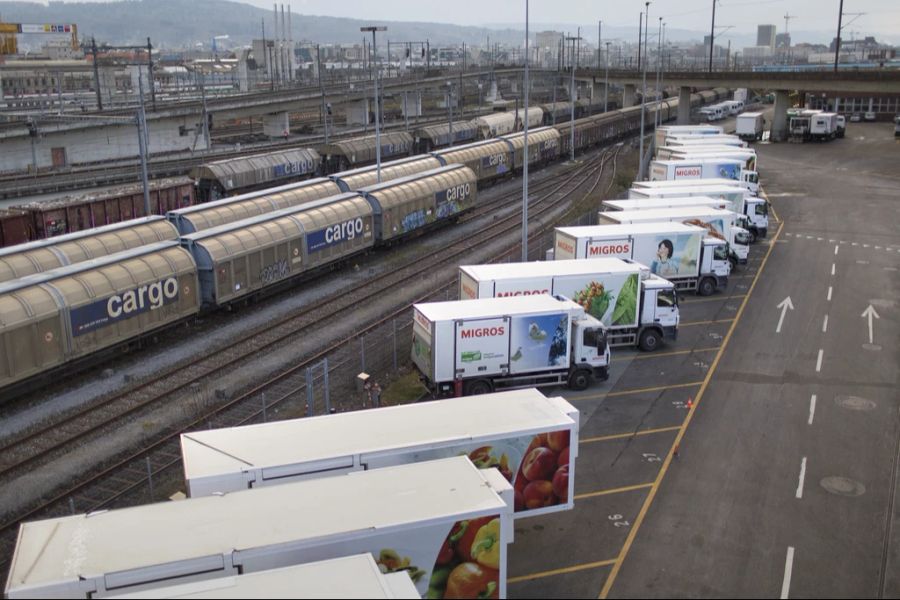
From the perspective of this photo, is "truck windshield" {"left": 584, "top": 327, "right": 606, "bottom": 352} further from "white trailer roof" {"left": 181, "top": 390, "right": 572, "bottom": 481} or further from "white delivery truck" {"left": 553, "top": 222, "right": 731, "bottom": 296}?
"white delivery truck" {"left": 553, "top": 222, "right": 731, "bottom": 296}

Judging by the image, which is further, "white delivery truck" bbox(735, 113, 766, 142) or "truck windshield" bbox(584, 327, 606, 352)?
"white delivery truck" bbox(735, 113, 766, 142)

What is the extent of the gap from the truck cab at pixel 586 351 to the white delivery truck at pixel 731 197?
70.6 ft

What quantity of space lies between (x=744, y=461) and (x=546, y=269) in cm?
1041

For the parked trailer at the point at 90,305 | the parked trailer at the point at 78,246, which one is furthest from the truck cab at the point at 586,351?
the parked trailer at the point at 78,246

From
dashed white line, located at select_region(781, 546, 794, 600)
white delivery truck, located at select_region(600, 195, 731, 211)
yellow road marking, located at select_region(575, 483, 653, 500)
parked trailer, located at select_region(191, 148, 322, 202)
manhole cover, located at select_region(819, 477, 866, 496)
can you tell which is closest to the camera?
dashed white line, located at select_region(781, 546, 794, 600)

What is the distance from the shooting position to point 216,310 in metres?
33.8

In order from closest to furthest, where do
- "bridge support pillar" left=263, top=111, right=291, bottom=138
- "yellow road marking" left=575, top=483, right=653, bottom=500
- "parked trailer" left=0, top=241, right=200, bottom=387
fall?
1. "yellow road marking" left=575, top=483, right=653, bottom=500
2. "parked trailer" left=0, top=241, right=200, bottom=387
3. "bridge support pillar" left=263, top=111, right=291, bottom=138

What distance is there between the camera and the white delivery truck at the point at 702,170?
56.6 m

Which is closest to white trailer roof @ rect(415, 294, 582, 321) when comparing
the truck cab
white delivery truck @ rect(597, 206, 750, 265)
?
the truck cab

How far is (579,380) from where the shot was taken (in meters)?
26.4

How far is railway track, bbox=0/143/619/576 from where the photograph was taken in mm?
19672

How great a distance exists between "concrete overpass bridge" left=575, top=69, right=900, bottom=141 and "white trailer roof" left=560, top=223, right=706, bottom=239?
56.4m

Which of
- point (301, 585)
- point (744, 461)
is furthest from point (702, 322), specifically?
point (301, 585)

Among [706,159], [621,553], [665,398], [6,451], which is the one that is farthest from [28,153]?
[621,553]
